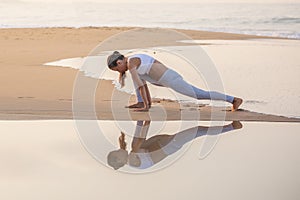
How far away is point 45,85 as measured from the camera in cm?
696

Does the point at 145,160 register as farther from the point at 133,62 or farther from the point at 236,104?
the point at 236,104

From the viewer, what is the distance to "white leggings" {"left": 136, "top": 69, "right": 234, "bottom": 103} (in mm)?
5762

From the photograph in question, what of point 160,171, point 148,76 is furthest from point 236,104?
point 160,171

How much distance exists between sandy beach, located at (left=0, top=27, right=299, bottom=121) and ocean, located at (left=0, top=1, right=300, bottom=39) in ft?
8.38

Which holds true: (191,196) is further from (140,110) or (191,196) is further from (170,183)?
(140,110)

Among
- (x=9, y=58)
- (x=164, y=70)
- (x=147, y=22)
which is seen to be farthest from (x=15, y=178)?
(x=147, y=22)

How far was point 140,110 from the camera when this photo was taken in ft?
18.5

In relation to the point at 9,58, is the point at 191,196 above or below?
below

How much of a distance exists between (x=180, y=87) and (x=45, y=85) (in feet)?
6.02

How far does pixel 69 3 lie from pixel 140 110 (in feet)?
38.1

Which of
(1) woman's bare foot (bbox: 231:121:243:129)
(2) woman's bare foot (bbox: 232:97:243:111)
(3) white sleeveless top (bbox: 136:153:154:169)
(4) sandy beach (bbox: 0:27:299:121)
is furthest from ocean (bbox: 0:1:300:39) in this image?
(3) white sleeveless top (bbox: 136:153:154:169)

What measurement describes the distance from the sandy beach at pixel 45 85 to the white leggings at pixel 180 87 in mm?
133

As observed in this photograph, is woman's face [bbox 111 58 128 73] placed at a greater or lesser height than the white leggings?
greater

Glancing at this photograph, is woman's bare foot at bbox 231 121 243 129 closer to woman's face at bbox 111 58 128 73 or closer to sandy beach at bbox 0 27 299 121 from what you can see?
sandy beach at bbox 0 27 299 121
